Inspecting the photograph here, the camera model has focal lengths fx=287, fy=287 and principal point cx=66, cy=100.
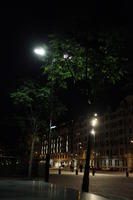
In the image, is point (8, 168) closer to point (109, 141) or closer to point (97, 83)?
point (97, 83)

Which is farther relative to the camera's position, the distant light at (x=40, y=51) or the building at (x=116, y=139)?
the building at (x=116, y=139)

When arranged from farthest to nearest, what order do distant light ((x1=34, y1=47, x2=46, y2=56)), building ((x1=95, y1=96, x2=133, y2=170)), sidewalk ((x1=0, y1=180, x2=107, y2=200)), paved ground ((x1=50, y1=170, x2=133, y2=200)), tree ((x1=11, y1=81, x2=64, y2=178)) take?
building ((x1=95, y1=96, x2=133, y2=170)) < tree ((x1=11, y1=81, x2=64, y2=178)) < distant light ((x1=34, y1=47, x2=46, y2=56)) < paved ground ((x1=50, y1=170, x2=133, y2=200)) < sidewalk ((x1=0, y1=180, x2=107, y2=200))

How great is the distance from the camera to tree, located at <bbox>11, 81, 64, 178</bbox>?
28.2 meters

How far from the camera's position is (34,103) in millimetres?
30000

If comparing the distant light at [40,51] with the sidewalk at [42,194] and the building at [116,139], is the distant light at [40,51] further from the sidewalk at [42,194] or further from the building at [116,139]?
the building at [116,139]

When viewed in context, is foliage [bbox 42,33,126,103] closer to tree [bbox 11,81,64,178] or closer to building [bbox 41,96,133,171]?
tree [bbox 11,81,64,178]

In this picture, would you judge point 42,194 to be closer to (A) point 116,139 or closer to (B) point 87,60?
(B) point 87,60

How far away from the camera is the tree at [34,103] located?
28203 mm

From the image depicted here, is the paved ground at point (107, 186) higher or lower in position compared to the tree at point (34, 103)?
lower

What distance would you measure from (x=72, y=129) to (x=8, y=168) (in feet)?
340

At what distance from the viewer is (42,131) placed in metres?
34.2

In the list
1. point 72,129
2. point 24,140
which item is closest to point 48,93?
point 24,140

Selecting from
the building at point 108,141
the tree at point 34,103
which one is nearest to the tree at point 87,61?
the tree at point 34,103

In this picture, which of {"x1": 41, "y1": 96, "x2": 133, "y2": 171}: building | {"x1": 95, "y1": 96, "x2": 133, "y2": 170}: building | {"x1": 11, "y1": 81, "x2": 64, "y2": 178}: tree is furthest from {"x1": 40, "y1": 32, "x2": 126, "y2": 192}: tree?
{"x1": 95, "y1": 96, "x2": 133, "y2": 170}: building
